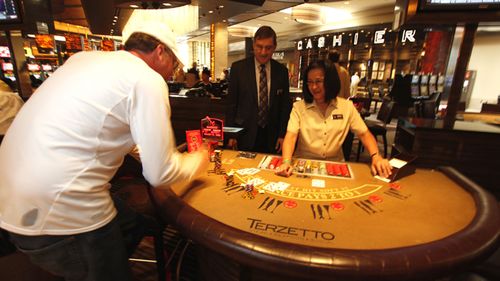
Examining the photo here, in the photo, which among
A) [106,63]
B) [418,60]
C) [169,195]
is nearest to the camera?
[106,63]

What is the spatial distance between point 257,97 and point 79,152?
68.1 inches

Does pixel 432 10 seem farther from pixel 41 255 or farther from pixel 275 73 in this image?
pixel 41 255

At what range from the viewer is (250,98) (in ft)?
8.27

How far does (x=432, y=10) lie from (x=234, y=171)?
230 cm

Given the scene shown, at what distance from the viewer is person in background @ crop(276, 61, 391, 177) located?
1961mm

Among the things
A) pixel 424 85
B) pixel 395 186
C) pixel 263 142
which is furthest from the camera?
pixel 424 85

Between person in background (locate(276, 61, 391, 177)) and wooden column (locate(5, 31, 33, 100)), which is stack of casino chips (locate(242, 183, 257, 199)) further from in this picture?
wooden column (locate(5, 31, 33, 100))

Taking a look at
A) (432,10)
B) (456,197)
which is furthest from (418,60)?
(456,197)

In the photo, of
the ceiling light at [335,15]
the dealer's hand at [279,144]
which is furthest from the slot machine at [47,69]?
the dealer's hand at [279,144]

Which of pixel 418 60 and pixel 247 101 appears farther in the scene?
pixel 418 60

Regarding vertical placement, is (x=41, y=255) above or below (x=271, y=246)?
below

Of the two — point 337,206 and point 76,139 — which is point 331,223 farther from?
point 76,139

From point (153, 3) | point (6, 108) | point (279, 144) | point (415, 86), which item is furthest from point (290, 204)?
point (415, 86)

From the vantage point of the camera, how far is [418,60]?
9.02 metres
